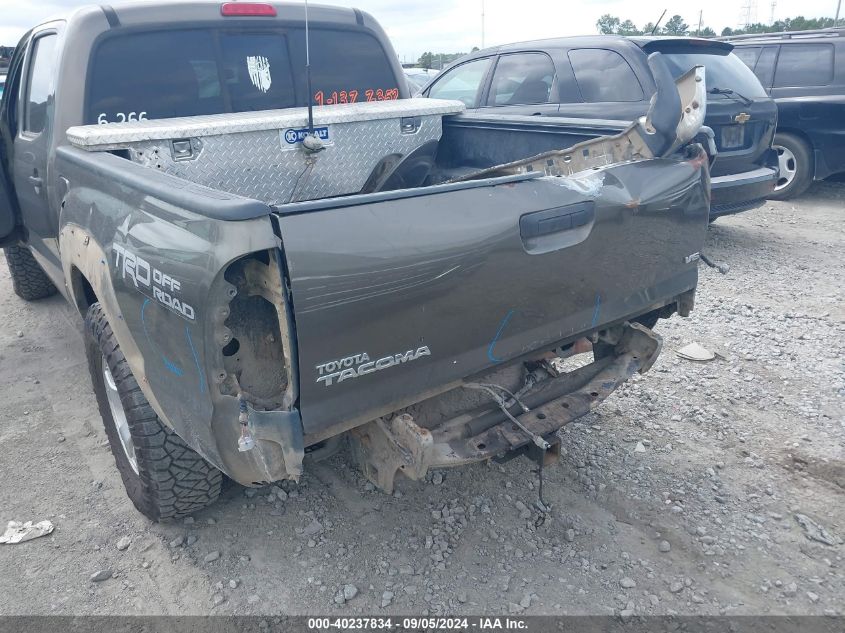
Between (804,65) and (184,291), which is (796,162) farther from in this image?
(184,291)

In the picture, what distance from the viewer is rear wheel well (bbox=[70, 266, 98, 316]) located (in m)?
2.96

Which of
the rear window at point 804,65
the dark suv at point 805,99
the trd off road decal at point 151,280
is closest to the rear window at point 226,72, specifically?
the trd off road decal at point 151,280

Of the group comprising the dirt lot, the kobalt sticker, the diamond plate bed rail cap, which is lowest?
the dirt lot

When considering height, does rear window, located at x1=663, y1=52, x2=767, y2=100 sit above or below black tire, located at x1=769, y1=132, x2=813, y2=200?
above

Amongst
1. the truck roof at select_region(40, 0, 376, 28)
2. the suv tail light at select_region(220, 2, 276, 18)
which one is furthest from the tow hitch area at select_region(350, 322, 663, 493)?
the suv tail light at select_region(220, 2, 276, 18)

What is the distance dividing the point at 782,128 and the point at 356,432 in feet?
26.3

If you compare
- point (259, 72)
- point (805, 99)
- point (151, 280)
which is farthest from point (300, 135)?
point (805, 99)

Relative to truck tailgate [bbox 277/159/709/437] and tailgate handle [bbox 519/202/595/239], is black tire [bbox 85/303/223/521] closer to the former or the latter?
truck tailgate [bbox 277/159/709/437]

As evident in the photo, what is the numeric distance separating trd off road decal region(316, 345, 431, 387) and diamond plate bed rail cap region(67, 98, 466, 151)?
5.59 ft

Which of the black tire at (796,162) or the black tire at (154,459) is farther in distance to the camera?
the black tire at (796,162)

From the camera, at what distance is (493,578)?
260 cm

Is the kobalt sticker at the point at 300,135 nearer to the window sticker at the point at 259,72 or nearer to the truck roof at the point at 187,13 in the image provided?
the window sticker at the point at 259,72

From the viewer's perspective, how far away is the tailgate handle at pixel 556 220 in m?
2.33

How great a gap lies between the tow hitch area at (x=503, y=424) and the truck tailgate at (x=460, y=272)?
0.18m
